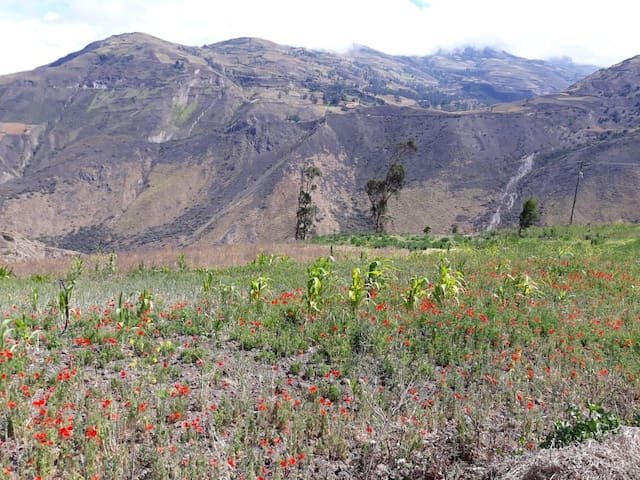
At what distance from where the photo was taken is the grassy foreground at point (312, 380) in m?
4.43

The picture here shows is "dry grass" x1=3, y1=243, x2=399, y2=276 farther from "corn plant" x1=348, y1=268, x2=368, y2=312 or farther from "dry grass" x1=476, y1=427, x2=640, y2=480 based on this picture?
"dry grass" x1=476, y1=427, x2=640, y2=480

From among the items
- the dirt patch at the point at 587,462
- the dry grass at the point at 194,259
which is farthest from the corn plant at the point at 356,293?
the dry grass at the point at 194,259

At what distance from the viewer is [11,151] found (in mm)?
131375

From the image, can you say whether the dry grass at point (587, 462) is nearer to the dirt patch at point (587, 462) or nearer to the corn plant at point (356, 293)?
the dirt patch at point (587, 462)

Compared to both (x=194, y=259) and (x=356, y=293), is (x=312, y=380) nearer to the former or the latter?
(x=356, y=293)

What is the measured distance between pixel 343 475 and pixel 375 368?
7.03 ft

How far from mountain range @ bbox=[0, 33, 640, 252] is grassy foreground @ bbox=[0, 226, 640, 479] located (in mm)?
57246

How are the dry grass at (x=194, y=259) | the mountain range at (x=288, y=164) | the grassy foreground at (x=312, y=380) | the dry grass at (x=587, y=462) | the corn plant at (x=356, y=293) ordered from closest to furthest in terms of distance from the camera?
the dry grass at (x=587, y=462) < the grassy foreground at (x=312, y=380) < the corn plant at (x=356, y=293) < the dry grass at (x=194, y=259) < the mountain range at (x=288, y=164)

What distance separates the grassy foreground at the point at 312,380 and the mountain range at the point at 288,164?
57246 millimetres

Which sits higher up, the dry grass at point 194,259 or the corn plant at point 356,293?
the corn plant at point 356,293

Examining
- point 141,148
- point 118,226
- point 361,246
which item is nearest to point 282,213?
point 118,226

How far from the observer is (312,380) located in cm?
618

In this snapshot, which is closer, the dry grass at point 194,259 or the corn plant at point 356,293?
the corn plant at point 356,293

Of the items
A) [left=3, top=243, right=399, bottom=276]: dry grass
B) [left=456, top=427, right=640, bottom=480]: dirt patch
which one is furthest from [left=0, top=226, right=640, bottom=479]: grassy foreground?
[left=3, top=243, right=399, bottom=276]: dry grass
